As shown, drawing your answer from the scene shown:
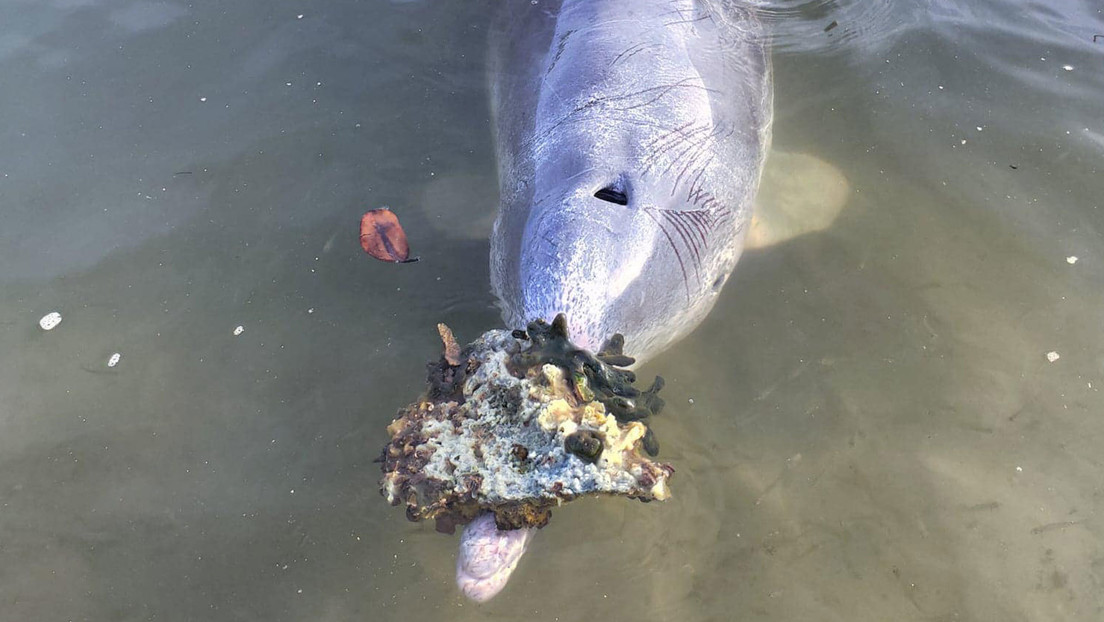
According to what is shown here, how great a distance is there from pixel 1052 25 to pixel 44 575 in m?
7.98

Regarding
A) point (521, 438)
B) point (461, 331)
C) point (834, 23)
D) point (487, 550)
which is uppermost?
point (521, 438)

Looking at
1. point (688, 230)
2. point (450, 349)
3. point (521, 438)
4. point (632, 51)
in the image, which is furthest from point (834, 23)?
point (521, 438)

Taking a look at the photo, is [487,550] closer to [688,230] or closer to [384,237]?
[688,230]

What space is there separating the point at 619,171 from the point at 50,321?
3657mm

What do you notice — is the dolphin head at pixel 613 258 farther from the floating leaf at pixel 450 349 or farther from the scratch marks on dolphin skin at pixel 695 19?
the scratch marks on dolphin skin at pixel 695 19

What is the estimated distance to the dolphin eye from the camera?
10.2ft

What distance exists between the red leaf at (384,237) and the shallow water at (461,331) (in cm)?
10

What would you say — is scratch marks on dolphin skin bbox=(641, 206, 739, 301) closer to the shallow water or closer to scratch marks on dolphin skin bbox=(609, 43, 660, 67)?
the shallow water

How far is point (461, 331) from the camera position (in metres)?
4.01

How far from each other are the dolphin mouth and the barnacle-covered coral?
10cm

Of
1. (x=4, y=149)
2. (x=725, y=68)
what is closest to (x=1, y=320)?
(x=4, y=149)

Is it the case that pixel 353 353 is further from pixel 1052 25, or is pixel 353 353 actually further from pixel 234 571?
pixel 1052 25

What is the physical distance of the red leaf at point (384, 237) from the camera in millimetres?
4426

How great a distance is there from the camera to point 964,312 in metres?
4.18
